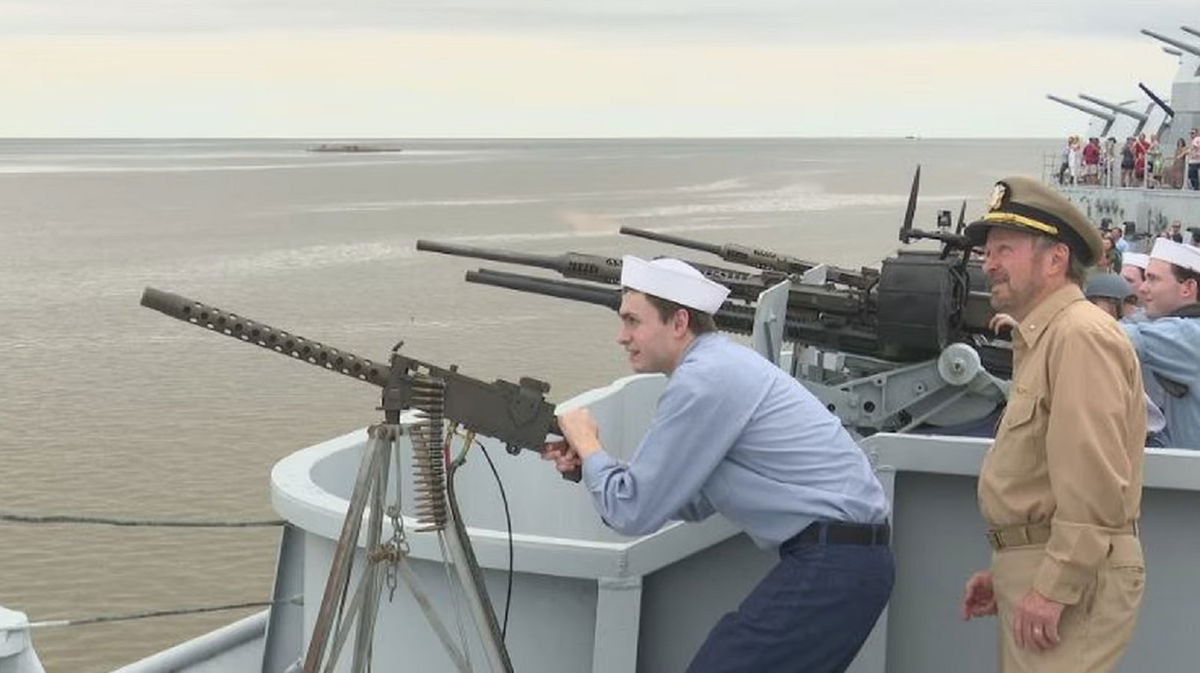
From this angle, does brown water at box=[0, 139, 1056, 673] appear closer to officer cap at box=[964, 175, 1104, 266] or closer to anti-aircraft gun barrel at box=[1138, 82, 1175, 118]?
officer cap at box=[964, 175, 1104, 266]

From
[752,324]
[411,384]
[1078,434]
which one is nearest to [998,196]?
[1078,434]

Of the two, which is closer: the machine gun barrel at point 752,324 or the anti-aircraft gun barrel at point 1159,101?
the machine gun barrel at point 752,324

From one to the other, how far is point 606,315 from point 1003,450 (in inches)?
979

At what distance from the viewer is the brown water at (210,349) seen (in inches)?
454

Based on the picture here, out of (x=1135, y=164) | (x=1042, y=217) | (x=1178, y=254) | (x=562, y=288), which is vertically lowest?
(x=562, y=288)

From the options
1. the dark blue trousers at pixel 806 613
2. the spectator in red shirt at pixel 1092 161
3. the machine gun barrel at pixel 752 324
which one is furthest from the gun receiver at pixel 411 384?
the spectator in red shirt at pixel 1092 161

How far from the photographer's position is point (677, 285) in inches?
126

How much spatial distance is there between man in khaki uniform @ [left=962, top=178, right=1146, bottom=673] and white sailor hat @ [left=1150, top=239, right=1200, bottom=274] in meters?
1.59

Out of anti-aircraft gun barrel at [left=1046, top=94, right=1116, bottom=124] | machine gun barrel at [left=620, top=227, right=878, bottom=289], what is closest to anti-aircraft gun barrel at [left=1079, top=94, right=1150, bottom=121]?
anti-aircraft gun barrel at [left=1046, top=94, right=1116, bottom=124]

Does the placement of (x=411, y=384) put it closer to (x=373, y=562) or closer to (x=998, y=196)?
(x=373, y=562)

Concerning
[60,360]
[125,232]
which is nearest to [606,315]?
[60,360]

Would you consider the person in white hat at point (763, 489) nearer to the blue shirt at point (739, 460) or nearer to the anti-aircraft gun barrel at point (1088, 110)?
the blue shirt at point (739, 460)

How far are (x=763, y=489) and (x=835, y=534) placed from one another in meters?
0.18

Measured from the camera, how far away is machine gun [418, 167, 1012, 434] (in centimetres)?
473
